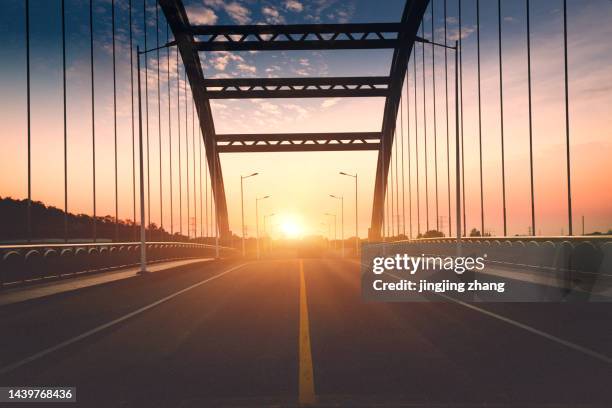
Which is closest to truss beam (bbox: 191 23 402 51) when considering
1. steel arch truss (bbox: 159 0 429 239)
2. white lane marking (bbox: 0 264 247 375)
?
steel arch truss (bbox: 159 0 429 239)

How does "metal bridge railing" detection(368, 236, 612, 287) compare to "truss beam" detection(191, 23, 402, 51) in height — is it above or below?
below

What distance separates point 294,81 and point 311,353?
32145 mm

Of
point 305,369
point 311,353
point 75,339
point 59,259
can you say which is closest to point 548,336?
point 311,353

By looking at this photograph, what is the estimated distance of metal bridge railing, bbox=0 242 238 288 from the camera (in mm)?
15016

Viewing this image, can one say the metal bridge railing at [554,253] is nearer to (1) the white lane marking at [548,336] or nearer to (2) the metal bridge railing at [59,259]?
(1) the white lane marking at [548,336]

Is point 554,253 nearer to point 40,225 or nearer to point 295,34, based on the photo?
point 295,34

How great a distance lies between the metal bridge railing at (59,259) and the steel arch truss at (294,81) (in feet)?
34.6

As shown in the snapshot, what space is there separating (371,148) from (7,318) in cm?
4272

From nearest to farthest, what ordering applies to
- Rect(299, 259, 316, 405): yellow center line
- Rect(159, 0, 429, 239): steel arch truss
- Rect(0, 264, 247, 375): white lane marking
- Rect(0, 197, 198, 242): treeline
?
1. Rect(299, 259, 316, 405): yellow center line
2. Rect(0, 264, 247, 375): white lane marking
3. Rect(159, 0, 429, 239): steel arch truss
4. Rect(0, 197, 198, 242): treeline

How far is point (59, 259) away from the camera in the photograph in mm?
18359

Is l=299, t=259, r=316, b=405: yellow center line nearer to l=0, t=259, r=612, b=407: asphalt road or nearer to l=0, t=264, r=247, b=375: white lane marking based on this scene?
l=0, t=259, r=612, b=407: asphalt road

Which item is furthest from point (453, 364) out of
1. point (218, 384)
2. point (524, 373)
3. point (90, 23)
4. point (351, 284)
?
point (90, 23)

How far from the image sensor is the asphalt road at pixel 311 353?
5777 mm

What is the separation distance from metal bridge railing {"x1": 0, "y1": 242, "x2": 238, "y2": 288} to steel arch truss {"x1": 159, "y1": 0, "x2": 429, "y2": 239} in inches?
415
